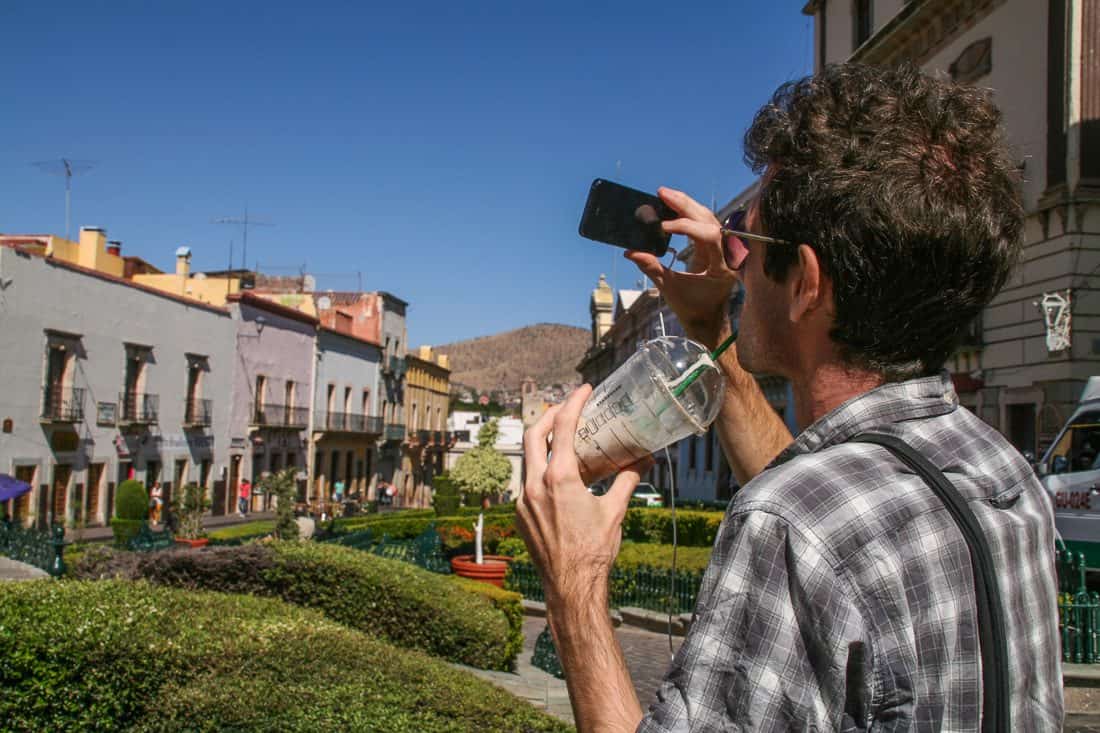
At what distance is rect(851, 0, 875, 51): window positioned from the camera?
24.7 meters

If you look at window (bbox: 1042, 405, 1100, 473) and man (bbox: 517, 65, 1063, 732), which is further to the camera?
window (bbox: 1042, 405, 1100, 473)

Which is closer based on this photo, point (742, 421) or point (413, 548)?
point (742, 421)

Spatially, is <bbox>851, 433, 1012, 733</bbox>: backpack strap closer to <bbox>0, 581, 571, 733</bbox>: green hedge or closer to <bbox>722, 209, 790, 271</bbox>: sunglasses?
<bbox>722, 209, 790, 271</bbox>: sunglasses

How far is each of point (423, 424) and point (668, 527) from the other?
42.8m

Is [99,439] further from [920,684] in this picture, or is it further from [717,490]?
[920,684]

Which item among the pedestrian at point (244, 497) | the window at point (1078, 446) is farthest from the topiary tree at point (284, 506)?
the pedestrian at point (244, 497)

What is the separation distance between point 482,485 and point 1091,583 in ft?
43.1

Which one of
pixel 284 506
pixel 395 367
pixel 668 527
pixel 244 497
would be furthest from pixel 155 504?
pixel 395 367

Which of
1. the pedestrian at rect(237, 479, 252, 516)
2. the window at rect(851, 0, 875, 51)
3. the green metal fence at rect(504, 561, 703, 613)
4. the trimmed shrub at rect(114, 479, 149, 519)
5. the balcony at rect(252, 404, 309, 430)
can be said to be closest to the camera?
the green metal fence at rect(504, 561, 703, 613)

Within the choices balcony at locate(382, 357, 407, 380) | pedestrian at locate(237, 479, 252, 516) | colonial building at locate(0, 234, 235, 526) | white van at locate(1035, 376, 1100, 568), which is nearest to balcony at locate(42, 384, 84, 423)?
colonial building at locate(0, 234, 235, 526)

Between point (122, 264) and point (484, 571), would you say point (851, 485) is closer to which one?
point (484, 571)

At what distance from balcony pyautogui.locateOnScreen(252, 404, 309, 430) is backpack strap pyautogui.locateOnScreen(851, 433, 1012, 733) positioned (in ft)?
127

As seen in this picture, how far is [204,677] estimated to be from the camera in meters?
4.36

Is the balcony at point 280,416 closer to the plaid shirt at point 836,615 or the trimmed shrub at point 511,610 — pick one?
the trimmed shrub at point 511,610
